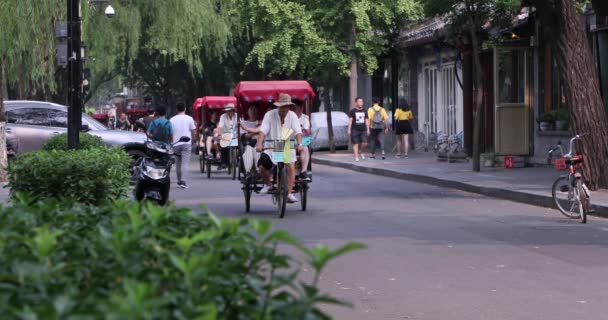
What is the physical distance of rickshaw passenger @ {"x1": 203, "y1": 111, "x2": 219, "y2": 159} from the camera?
91.6 feet

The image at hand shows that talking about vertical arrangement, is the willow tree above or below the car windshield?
above

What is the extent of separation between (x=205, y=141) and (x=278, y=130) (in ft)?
41.2

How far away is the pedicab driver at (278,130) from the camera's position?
16406 mm

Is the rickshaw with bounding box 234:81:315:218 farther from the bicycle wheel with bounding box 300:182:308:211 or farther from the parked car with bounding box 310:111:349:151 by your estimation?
the parked car with bounding box 310:111:349:151

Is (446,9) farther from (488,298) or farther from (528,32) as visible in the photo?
(488,298)

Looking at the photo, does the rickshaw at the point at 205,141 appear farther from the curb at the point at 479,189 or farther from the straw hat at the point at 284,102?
the straw hat at the point at 284,102

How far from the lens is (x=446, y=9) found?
24.5m

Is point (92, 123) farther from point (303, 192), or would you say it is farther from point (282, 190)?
point (282, 190)

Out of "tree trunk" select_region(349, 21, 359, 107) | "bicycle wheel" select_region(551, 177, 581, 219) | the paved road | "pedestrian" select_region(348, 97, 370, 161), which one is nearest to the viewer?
the paved road

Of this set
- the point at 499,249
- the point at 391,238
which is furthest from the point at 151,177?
the point at 499,249

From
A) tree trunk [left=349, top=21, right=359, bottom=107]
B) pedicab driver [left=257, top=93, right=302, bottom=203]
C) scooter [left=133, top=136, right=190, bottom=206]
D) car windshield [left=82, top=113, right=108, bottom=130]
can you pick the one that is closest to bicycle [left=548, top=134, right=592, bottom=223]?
pedicab driver [left=257, top=93, right=302, bottom=203]

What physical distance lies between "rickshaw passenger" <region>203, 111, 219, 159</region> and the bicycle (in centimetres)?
1178

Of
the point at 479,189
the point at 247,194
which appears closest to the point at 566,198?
the point at 247,194

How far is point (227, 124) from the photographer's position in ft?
87.7
